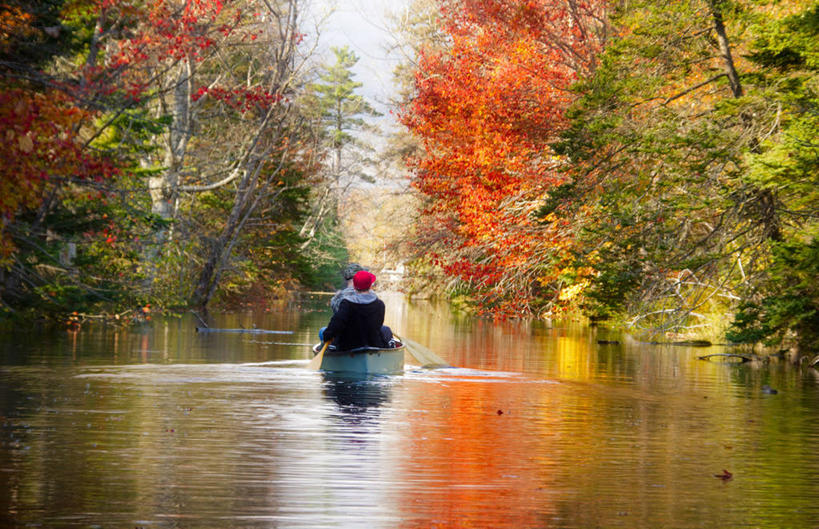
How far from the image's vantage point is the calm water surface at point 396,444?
25.3 feet

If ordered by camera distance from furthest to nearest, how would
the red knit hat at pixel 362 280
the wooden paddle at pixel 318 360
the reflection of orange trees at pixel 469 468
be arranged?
the wooden paddle at pixel 318 360 → the red knit hat at pixel 362 280 → the reflection of orange trees at pixel 469 468

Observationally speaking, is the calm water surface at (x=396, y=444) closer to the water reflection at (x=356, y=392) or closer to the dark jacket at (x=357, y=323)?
the water reflection at (x=356, y=392)

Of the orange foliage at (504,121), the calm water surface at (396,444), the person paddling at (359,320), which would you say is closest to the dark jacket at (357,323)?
the person paddling at (359,320)

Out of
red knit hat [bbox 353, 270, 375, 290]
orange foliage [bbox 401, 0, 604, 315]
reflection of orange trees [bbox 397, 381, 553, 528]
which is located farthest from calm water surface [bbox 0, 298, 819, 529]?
orange foliage [bbox 401, 0, 604, 315]

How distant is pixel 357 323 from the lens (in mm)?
17625

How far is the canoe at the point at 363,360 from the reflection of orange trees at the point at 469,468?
2.67 m

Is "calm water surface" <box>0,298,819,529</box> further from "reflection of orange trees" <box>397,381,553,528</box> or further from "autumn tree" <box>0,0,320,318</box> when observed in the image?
"autumn tree" <box>0,0,320,318</box>

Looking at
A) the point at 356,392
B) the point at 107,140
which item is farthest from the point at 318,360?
the point at 107,140

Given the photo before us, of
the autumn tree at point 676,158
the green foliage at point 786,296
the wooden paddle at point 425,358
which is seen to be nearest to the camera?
the green foliage at point 786,296

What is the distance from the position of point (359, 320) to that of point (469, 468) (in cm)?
799

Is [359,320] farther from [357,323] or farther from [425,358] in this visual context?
[425,358]

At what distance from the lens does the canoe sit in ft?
58.7

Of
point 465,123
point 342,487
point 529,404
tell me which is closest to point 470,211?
point 465,123

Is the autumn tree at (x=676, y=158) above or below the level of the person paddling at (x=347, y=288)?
above
